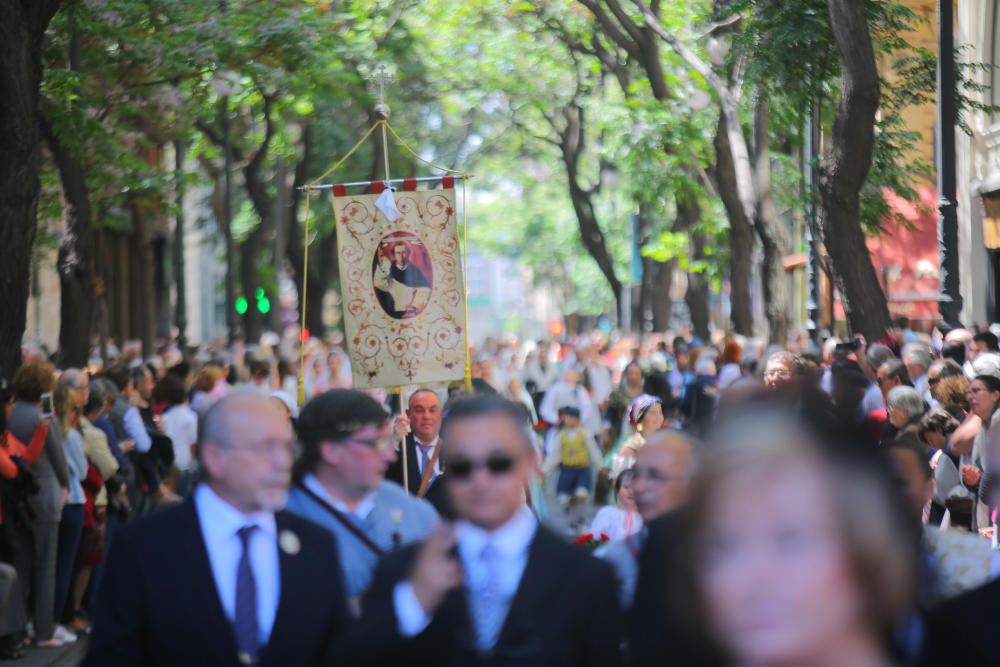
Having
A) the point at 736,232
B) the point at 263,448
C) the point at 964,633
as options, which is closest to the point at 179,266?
the point at 736,232

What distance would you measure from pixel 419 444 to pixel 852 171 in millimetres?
7259

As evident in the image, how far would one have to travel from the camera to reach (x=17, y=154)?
44.2 ft

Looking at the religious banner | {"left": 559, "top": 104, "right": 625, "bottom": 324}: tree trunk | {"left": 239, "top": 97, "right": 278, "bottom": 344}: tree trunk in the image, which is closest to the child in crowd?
the religious banner

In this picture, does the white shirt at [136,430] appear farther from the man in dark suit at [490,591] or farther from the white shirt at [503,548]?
the white shirt at [503,548]

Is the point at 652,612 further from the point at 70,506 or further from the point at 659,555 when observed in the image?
the point at 70,506

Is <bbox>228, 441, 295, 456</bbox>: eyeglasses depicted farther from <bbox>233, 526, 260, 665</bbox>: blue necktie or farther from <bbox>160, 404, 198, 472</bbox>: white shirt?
<bbox>160, 404, 198, 472</bbox>: white shirt

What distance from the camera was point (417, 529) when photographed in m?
5.67

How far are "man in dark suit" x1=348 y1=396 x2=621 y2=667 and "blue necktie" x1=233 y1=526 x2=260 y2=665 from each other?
617 mm

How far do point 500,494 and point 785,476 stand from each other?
165cm

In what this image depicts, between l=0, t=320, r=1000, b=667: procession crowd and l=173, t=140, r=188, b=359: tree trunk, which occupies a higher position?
l=173, t=140, r=188, b=359: tree trunk

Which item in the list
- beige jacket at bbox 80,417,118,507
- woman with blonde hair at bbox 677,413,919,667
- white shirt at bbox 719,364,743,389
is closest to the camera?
woman with blonde hair at bbox 677,413,919,667

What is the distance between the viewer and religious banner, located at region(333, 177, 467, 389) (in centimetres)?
1103

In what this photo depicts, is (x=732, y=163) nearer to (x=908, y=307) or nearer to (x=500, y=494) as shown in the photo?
(x=908, y=307)

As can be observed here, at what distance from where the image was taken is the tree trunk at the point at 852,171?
14.1 metres
